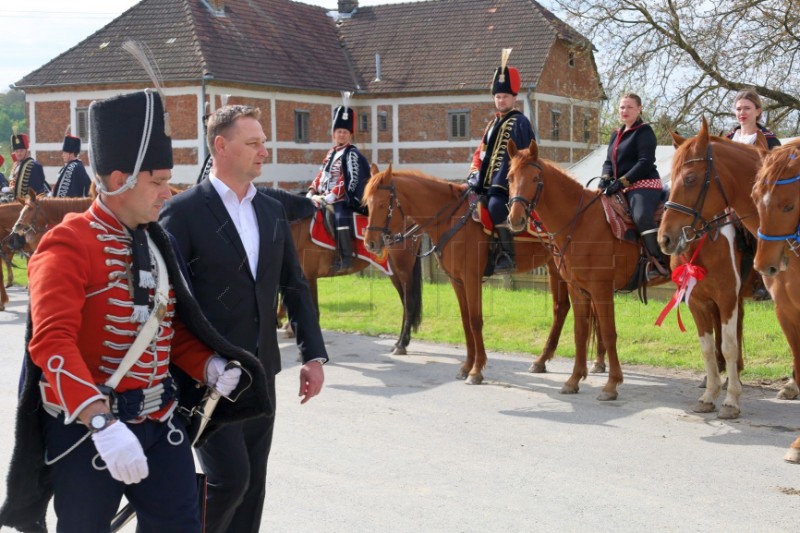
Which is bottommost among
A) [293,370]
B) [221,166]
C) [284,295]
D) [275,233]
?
[293,370]

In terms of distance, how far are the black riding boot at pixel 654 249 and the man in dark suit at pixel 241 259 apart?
5.61 metres

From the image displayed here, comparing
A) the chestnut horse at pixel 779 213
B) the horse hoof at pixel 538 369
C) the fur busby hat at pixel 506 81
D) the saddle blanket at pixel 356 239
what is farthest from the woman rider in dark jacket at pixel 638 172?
the saddle blanket at pixel 356 239

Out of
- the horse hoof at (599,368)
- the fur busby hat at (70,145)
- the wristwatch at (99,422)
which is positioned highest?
the fur busby hat at (70,145)

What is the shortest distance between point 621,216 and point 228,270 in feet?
19.5

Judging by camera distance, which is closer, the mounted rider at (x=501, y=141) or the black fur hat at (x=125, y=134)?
the black fur hat at (x=125, y=134)

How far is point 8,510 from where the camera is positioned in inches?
130

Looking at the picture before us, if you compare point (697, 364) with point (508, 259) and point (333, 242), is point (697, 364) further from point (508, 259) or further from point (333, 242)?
point (333, 242)

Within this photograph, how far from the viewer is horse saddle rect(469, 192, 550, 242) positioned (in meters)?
10.0

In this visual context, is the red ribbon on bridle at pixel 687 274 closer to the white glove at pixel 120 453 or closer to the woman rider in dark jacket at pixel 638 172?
the woman rider in dark jacket at pixel 638 172

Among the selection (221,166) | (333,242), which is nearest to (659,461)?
(221,166)

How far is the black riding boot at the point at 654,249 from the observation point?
30.8ft

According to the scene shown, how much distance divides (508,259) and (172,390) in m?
7.34

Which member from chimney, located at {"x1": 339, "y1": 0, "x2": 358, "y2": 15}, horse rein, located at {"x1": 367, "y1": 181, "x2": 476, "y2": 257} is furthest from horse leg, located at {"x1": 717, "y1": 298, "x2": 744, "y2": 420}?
chimney, located at {"x1": 339, "y1": 0, "x2": 358, "y2": 15}

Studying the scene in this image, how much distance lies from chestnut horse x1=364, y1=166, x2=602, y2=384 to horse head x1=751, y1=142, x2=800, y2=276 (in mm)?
3956
